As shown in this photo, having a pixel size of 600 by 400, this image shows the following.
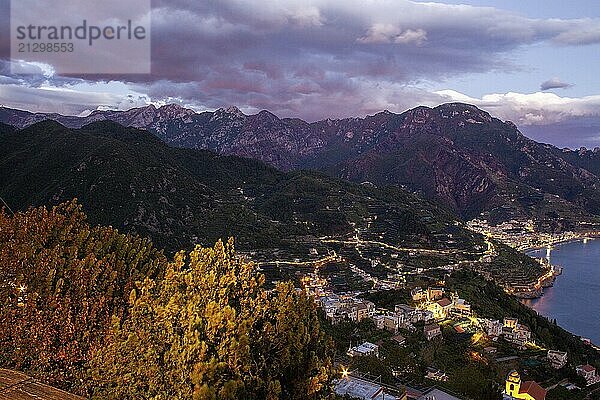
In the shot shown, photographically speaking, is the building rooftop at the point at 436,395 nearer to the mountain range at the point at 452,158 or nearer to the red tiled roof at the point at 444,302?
the red tiled roof at the point at 444,302

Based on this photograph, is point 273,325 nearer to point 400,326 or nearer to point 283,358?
point 283,358

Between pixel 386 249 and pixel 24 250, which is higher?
pixel 24 250

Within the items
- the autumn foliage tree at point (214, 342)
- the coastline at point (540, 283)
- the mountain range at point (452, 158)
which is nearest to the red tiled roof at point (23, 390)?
the autumn foliage tree at point (214, 342)

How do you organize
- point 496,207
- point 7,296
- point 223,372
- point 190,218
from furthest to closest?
1. point 496,207
2. point 190,218
3. point 7,296
4. point 223,372

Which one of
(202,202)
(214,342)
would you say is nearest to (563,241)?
(202,202)

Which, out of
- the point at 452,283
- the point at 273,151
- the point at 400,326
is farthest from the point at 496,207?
the point at 273,151

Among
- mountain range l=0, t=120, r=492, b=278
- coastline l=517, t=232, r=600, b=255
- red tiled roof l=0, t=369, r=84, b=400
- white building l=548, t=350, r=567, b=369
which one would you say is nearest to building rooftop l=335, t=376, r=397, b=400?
red tiled roof l=0, t=369, r=84, b=400
